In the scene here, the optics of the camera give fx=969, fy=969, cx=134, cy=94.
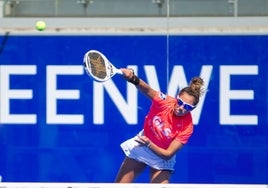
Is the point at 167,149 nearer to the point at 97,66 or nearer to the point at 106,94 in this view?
the point at 106,94

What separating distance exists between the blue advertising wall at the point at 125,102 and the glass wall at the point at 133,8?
0.20m

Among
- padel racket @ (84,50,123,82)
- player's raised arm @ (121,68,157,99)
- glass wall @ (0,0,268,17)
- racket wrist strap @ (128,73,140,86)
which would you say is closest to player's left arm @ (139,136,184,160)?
player's raised arm @ (121,68,157,99)

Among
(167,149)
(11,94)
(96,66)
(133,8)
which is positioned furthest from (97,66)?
(167,149)

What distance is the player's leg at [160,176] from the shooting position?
27.5 feet

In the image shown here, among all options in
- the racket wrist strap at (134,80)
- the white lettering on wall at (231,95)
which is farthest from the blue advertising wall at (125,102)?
the racket wrist strap at (134,80)

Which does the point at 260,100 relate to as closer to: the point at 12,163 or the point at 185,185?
the point at 185,185

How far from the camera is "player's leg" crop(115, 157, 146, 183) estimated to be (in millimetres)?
8416

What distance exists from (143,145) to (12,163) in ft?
3.80

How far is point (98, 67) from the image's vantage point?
8.12 meters

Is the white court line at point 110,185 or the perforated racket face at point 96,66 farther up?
the perforated racket face at point 96,66

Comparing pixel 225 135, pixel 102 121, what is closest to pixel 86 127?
pixel 102 121

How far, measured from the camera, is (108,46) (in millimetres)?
8359

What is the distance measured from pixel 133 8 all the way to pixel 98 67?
0.63 metres

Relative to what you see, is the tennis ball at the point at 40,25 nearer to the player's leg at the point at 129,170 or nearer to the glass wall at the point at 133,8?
the glass wall at the point at 133,8
